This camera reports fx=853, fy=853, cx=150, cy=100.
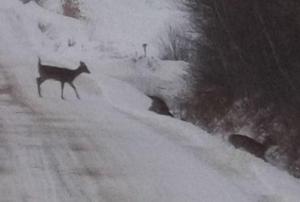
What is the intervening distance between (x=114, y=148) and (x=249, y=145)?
8.09ft

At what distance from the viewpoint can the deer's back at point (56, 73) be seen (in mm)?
20094

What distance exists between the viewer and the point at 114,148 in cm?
1395

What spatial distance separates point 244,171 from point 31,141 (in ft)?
12.9

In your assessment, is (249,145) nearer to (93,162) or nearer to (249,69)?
(249,69)

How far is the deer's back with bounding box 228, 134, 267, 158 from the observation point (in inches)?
578

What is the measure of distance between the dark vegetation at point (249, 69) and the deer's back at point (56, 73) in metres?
2.94

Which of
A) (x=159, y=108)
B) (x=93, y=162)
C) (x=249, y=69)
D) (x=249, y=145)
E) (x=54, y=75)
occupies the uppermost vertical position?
(x=249, y=69)

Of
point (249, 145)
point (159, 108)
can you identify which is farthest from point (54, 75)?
point (249, 145)

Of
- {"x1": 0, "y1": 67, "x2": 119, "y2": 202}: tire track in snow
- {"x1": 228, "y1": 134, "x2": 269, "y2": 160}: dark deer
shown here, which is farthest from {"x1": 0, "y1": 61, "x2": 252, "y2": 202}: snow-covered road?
{"x1": 228, "y1": 134, "x2": 269, "y2": 160}: dark deer

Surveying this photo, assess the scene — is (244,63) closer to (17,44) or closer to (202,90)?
(202,90)

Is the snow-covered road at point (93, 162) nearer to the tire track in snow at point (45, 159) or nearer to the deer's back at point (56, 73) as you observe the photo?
the tire track in snow at point (45, 159)

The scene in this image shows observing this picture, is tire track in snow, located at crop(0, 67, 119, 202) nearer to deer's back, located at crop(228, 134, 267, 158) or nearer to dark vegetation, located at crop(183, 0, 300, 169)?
deer's back, located at crop(228, 134, 267, 158)

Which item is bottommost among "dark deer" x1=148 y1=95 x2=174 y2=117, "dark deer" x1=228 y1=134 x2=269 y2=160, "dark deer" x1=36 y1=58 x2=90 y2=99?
"dark deer" x1=148 y1=95 x2=174 y2=117

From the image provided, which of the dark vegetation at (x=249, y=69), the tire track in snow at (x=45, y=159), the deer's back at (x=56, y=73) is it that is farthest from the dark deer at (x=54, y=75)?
the dark vegetation at (x=249, y=69)
